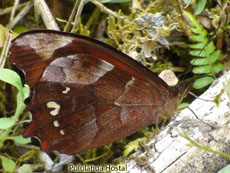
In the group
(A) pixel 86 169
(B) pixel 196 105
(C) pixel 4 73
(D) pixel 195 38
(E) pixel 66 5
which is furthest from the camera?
(E) pixel 66 5

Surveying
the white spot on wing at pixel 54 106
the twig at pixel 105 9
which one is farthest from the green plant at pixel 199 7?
the white spot on wing at pixel 54 106

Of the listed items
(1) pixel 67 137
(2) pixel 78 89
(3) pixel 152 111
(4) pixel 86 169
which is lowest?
(4) pixel 86 169

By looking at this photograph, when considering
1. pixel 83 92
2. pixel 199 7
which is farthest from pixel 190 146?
pixel 199 7

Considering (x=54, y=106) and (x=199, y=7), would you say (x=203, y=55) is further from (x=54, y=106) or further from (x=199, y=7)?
(x=54, y=106)

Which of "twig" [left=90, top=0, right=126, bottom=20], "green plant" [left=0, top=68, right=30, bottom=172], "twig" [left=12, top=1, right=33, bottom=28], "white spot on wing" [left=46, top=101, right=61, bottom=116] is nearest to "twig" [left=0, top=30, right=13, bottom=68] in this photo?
"twig" [left=12, top=1, right=33, bottom=28]

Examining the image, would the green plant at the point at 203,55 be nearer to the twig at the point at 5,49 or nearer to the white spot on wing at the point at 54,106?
the white spot on wing at the point at 54,106

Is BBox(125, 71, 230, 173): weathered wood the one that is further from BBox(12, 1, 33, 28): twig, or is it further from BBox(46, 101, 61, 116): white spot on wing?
BBox(12, 1, 33, 28): twig

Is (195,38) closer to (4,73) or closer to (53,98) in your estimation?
(53,98)

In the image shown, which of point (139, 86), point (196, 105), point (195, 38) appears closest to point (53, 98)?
point (139, 86)
